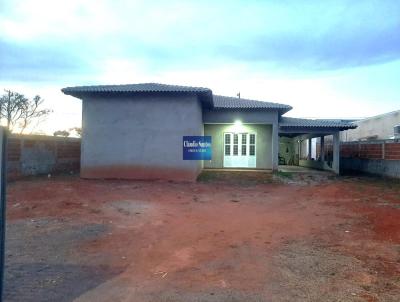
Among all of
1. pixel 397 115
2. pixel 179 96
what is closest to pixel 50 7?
pixel 179 96

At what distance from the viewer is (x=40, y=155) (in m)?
17.2

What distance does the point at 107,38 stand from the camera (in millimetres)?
12844

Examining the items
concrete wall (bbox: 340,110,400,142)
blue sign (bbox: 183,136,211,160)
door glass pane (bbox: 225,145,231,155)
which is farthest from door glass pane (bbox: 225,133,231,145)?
concrete wall (bbox: 340,110,400,142)

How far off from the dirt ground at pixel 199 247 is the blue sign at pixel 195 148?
3.81 m

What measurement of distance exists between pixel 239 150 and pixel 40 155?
11.1 meters

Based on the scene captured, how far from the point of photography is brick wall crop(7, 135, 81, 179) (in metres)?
15.4

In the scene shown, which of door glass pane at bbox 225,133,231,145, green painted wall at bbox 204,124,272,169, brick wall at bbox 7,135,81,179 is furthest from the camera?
door glass pane at bbox 225,133,231,145

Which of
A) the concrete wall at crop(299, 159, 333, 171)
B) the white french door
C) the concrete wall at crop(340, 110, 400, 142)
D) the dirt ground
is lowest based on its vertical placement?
the dirt ground

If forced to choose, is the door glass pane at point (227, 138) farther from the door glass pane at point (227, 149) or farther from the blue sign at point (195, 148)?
the blue sign at point (195, 148)

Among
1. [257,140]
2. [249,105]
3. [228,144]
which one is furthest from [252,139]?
[249,105]

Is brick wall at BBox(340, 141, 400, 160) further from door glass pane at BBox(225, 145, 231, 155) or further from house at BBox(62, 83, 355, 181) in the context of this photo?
house at BBox(62, 83, 355, 181)

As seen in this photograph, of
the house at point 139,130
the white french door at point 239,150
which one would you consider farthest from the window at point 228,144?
the house at point 139,130

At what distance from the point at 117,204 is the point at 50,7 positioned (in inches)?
244

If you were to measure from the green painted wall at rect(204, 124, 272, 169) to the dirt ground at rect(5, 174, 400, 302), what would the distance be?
839 cm
